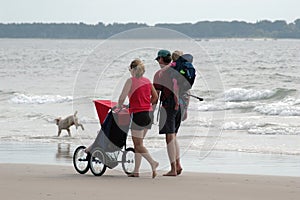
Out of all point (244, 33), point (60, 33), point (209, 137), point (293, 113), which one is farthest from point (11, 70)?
point (60, 33)

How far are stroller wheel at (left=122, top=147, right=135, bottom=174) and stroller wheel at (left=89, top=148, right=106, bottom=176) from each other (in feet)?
0.94

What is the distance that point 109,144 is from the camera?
8922mm

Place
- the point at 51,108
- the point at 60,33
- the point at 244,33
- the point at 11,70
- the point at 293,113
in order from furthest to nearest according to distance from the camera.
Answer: the point at 60,33, the point at 244,33, the point at 11,70, the point at 51,108, the point at 293,113

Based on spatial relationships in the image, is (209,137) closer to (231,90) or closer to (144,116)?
(144,116)

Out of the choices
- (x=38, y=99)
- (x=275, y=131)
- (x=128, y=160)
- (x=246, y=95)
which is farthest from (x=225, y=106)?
(x=128, y=160)

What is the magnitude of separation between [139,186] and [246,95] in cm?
1838

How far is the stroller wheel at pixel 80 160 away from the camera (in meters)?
9.31

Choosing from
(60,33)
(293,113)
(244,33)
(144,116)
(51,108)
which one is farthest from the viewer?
(60,33)

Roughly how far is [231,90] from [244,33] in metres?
71.2

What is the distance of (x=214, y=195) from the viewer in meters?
7.64

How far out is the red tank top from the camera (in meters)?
8.61

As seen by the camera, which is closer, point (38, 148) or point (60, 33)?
point (38, 148)

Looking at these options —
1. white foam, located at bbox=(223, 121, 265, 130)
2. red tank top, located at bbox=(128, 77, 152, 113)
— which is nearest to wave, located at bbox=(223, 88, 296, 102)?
white foam, located at bbox=(223, 121, 265, 130)

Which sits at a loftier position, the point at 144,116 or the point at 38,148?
the point at 144,116
